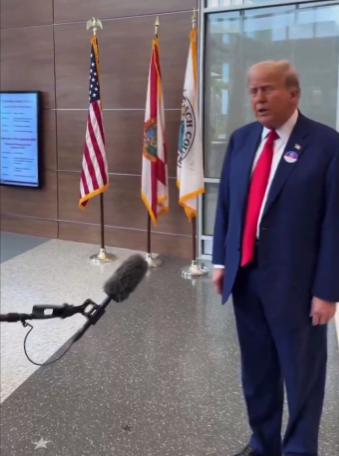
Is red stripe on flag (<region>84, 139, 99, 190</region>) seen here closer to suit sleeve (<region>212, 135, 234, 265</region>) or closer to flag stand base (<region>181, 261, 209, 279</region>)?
flag stand base (<region>181, 261, 209, 279</region>)

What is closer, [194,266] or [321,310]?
[321,310]

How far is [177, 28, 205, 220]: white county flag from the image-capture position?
4195 mm

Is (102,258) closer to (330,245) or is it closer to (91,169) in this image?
(91,169)

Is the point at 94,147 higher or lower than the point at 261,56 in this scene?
lower

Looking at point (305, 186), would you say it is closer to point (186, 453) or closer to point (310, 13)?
point (186, 453)

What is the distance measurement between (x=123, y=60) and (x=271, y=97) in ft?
11.5

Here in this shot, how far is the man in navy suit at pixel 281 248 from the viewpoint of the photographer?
153 cm

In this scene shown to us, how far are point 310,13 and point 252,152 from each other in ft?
9.74

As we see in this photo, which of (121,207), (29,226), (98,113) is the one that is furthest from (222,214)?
(29,226)

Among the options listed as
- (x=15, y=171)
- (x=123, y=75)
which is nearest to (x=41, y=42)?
(x=123, y=75)

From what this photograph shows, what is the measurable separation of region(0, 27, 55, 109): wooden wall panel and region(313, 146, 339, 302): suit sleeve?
4.20 meters

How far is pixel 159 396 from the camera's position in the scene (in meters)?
2.39

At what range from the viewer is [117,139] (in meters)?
4.91

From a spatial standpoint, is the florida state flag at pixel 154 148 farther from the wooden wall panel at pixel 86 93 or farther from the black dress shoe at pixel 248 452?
the black dress shoe at pixel 248 452
